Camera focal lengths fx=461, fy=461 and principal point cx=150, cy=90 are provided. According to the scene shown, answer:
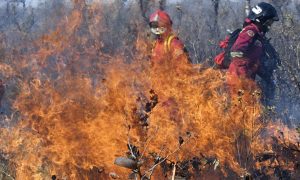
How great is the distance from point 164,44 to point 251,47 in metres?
1.46

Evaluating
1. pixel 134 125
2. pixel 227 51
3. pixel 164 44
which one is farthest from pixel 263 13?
pixel 134 125

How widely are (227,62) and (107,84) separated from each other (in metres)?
2.19

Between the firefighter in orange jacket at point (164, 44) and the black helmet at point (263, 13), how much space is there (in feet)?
4.33

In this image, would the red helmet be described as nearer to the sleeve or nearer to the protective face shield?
the protective face shield

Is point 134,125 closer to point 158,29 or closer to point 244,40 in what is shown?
point 158,29

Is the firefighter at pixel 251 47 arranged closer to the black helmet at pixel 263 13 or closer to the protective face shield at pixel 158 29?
the black helmet at pixel 263 13

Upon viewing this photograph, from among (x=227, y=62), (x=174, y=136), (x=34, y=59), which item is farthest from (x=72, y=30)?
(x=174, y=136)

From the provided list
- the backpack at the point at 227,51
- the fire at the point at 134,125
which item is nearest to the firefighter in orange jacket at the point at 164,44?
the fire at the point at 134,125

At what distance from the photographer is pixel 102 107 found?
287 inches

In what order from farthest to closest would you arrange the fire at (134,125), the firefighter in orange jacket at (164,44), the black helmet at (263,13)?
the firefighter in orange jacket at (164,44) → the black helmet at (263,13) → the fire at (134,125)

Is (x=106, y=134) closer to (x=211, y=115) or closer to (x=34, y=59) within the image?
(x=211, y=115)

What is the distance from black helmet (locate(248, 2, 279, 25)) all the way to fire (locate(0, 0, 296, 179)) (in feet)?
3.83

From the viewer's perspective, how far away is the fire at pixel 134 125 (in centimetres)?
661

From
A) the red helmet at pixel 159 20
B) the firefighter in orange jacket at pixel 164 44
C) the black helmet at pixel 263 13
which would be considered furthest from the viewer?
the red helmet at pixel 159 20
